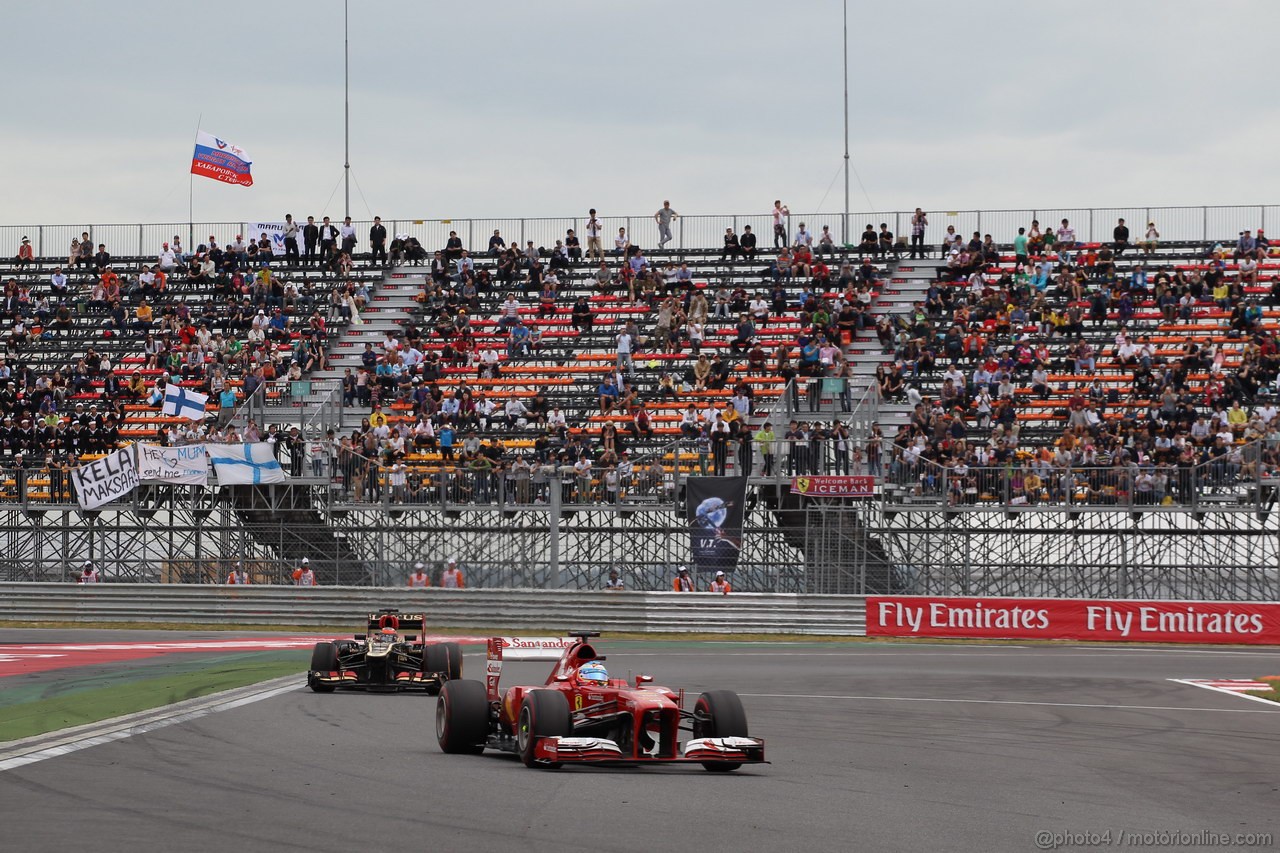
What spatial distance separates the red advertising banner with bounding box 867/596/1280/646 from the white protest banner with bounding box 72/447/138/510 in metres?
15.8

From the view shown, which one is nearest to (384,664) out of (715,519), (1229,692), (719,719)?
(719,719)

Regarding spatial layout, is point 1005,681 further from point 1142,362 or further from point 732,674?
point 1142,362

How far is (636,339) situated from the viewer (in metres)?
42.2

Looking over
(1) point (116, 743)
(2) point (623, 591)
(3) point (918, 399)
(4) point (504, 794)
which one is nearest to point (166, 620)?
(2) point (623, 591)

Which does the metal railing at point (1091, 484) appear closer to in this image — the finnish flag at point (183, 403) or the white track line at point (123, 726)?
the white track line at point (123, 726)

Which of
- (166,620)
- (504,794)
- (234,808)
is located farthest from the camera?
(166,620)

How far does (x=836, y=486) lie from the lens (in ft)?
108

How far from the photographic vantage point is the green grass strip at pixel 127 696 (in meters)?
16.5

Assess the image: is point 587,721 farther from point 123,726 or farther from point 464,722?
point 123,726

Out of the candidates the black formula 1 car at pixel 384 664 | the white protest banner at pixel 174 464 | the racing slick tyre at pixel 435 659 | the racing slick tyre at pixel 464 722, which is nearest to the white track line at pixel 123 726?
the black formula 1 car at pixel 384 664

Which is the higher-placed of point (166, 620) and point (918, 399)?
point (918, 399)

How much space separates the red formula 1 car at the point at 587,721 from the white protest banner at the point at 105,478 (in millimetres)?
23346

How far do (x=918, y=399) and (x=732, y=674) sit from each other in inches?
594
